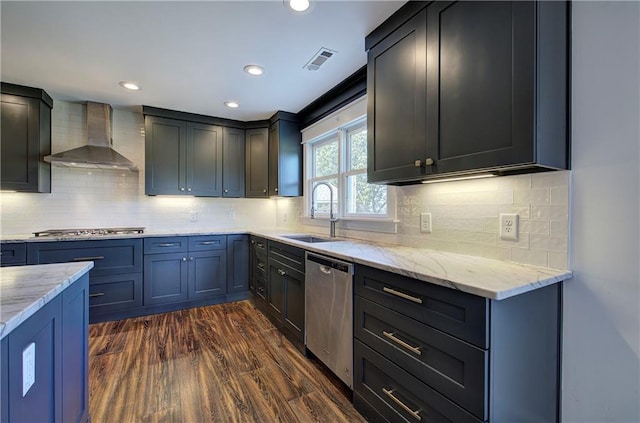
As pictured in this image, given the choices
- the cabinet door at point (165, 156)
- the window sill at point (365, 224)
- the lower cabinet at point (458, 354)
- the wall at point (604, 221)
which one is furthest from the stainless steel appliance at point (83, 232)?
the wall at point (604, 221)

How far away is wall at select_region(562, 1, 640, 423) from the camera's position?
1.12 m

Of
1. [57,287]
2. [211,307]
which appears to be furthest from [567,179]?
[211,307]

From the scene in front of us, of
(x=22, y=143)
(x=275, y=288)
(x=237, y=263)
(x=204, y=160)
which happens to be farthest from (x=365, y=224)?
(x=22, y=143)

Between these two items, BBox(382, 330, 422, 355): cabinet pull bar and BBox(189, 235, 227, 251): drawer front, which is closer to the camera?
BBox(382, 330, 422, 355): cabinet pull bar

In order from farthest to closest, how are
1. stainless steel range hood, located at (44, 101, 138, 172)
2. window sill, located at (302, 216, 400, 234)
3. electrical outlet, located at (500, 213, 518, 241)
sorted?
stainless steel range hood, located at (44, 101, 138, 172) < window sill, located at (302, 216, 400, 234) < electrical outlet, located at (500, 213, 518, 241)

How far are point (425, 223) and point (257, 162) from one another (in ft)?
8.47

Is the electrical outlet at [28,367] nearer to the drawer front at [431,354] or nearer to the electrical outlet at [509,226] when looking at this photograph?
the drawer front at [431,354]

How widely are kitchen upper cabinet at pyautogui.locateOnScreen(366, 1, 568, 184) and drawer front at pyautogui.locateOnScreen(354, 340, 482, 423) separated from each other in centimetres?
100

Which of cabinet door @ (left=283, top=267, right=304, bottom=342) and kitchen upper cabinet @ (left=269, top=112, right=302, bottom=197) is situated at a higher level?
kitchen upper cabinet @ (left=269, top=112, right=302, bottom=197)

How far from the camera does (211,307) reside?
3404mm

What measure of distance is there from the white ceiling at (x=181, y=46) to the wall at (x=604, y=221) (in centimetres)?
103

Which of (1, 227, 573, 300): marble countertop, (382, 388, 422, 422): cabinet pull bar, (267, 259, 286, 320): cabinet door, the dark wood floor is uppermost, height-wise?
(1, 227, 573, 300): marble countertop

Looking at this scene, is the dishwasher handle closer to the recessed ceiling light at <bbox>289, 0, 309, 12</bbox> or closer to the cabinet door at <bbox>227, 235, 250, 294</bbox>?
the recessed ceiling light at <bbox>289, 0, 309, 12</bbox>

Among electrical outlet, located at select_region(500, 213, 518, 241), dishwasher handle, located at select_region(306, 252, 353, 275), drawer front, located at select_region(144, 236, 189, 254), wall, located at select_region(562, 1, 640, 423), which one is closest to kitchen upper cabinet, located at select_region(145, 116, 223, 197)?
drawer front, located at select_region(144, 236, 189, 254)
